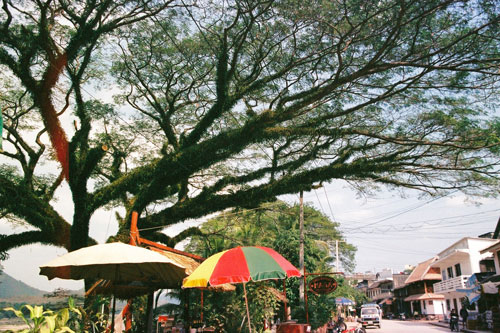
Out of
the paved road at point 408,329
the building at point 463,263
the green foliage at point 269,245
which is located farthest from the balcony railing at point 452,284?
the green foliage at point 269,245

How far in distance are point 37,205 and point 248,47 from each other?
7.09m

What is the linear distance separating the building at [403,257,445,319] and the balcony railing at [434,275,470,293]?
4.72 m

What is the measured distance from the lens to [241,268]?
17.3 feet

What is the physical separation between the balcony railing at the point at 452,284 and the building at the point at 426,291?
472 cm

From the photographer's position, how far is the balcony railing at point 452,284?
2648cm

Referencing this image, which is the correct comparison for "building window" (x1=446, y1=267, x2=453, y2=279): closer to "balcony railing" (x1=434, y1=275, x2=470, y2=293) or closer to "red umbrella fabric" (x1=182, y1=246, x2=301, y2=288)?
"balcony railing" (x1=434, y1=275, x2=470, y2=293)

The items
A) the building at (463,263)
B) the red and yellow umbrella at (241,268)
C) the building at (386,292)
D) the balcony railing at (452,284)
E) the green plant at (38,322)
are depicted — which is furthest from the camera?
the building at (386,292)

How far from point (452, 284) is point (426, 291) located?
12.4 m

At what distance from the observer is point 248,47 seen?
945cm

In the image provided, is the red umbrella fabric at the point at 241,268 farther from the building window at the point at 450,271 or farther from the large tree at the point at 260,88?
the building window at the point at 450,271

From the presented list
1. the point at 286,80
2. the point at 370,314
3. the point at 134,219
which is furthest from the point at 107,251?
the point at 370,314

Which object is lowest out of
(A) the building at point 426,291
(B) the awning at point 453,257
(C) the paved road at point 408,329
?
(C) the paved road at point 408,329

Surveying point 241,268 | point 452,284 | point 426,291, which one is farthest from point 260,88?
point 426,291

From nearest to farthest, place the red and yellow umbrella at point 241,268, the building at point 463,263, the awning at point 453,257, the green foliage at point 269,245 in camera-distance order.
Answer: the red and yellow umbrella at point 241,268 → the green foliage at point 269,245 → the building at point 463,263 → the awning at point 453,257
